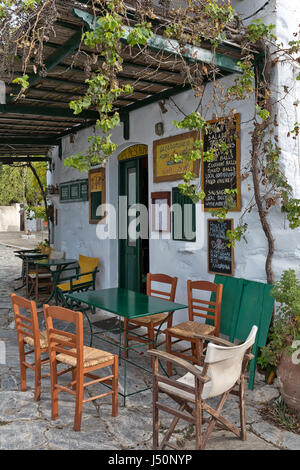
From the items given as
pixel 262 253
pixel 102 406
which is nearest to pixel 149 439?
pixel 102 406

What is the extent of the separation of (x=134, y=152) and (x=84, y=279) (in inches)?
86.3

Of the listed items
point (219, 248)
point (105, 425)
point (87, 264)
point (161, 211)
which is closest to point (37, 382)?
point (105, 425)

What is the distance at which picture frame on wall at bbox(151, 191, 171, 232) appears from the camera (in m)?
5.33

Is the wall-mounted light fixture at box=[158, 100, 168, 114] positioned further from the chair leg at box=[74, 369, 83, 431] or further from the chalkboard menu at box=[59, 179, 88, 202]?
the chair leg at box=[74, 369, 83, 431]

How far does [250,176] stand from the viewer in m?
4.20

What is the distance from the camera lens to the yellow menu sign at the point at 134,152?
20.1 feet

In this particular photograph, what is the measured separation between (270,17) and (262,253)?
7.72 feet

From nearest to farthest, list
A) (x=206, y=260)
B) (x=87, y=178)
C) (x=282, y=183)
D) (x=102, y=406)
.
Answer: (x=102, y=406), (x=282, y=183), (x=206, y=260), (x=87, y=178)

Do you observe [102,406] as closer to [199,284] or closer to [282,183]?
[199,284]

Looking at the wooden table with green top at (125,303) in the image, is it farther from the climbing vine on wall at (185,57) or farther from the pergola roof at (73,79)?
the pergola roof at (73,79)

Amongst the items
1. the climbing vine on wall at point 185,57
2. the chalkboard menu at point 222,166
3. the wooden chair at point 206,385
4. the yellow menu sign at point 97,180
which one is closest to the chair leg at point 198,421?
the wooden chair at point 206,385

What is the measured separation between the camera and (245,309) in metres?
4.02

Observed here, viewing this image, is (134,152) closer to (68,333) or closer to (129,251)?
(129,251)

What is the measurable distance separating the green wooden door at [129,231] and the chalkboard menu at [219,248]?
1831mm
